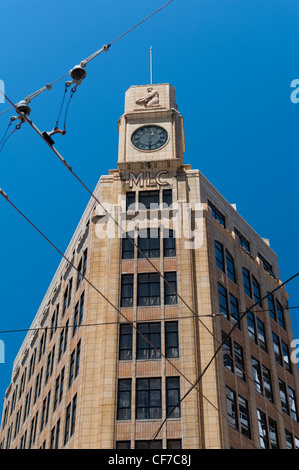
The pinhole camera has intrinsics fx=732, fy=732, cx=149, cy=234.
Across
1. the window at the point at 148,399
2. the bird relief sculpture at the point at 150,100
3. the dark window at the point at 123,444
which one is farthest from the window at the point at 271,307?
the dark window at the point at 123,444

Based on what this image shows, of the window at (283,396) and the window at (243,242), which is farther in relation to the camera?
the window at (243,242)

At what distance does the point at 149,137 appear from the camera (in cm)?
6288

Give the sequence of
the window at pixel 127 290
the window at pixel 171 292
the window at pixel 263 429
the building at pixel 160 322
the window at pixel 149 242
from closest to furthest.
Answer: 1. the building at pixel 160 322
2. the window at pixel 263 429
3. the window at pixel 171 292
4. the window at pixel 127 290
5. the window at pixel 149 242

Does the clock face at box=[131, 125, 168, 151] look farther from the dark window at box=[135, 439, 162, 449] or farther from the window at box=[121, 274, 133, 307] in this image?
the dark window at box=[135, 439, 162, 449]

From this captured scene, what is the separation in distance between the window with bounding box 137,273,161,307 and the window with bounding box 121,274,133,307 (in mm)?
615

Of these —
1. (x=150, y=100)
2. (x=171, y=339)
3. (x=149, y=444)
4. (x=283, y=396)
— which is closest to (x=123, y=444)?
(x=149, y=444)

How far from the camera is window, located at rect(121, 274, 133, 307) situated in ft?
178

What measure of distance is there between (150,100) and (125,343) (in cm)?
2374

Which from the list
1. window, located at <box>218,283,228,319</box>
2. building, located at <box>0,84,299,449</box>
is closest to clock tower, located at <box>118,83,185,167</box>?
building, located at <box>0,84,299,449</box>

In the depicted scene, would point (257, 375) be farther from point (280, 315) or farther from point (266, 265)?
point (266, 265)

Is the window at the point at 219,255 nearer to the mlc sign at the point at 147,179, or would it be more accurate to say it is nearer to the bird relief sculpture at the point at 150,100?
the mlc sign at the point at 147,179

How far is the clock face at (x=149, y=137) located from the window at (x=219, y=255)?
32.6 feet

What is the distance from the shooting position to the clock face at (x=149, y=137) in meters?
62.2
